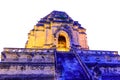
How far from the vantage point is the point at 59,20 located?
94.7 feet

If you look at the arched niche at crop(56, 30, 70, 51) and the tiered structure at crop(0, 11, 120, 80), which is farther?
the arched niche at crop(56, 30, 70, 51)

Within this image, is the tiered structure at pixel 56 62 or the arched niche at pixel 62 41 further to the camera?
the arched niche at pixel 62 41

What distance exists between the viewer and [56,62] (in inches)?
825

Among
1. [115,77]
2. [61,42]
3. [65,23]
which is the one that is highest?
[65,23]

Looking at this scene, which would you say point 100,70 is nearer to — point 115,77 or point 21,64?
point 115,77

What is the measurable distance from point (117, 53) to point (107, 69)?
3.72 metres

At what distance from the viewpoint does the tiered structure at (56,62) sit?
64.4ft

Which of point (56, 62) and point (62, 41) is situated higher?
point (62, 41)

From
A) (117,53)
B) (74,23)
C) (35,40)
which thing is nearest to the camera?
(117,53)

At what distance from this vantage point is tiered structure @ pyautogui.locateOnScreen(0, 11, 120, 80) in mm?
19641

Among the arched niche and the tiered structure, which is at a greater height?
the arched niche

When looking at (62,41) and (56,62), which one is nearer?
(56,62)

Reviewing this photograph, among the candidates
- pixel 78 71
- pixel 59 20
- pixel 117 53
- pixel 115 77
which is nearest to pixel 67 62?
pixel 78 71

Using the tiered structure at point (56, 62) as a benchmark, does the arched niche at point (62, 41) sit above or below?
above
